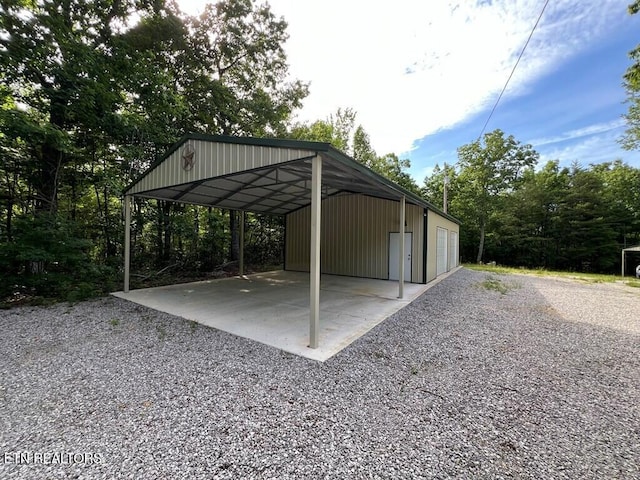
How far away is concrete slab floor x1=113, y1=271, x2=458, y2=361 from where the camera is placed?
3869 mm

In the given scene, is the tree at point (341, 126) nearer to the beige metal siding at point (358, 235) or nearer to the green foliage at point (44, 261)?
the beige metal siding at point (358, 235)

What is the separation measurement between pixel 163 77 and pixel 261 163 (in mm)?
5727

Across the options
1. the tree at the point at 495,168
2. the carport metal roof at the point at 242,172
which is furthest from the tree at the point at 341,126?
the carport metal roof at the point at 242,172

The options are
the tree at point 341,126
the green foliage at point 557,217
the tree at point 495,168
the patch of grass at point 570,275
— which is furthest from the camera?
the tree at point 495,168

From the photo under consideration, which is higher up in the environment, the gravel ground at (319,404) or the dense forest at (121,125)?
the dense forest at (121,125)

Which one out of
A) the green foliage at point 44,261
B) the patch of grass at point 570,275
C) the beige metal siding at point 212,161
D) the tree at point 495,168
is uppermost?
the tree at point 495,168

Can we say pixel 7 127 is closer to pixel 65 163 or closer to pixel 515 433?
pixel 65 163

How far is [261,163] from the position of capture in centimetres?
388

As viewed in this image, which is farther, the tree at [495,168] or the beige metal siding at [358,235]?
the tree at [495,168]

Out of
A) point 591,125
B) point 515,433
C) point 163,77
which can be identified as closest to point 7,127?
point 163,77

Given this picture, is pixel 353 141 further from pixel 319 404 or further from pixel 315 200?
pixel 319 404

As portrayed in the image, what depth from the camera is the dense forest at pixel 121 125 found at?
5.54 meters

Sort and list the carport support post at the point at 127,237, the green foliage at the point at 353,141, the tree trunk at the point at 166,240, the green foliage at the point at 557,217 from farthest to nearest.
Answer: the green foliage at the point at 353,141, the green foliage at the point at 557,217, the tree trunk at the point at 166,240, the carport support post at the point at 127,237

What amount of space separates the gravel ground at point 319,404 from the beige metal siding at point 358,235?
4.92 metres
